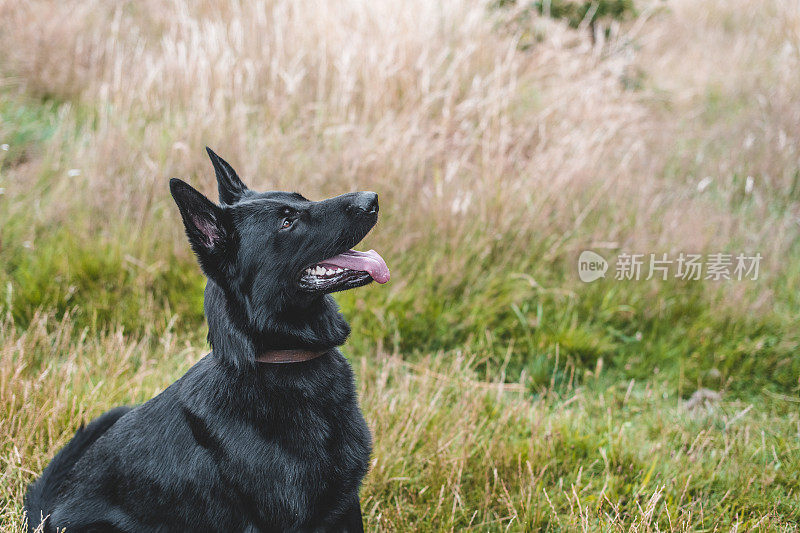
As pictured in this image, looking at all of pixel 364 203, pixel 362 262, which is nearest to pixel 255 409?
pixel 362 262

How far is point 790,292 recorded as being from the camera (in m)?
3.98

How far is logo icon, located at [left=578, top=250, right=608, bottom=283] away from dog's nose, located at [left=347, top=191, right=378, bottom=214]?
219 cm

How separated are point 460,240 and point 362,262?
192 cm

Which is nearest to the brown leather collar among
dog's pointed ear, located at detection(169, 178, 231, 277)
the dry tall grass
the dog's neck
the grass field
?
the dog's neck

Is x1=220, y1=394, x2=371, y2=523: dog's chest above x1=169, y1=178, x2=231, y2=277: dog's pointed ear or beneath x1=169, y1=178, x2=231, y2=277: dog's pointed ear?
beneath

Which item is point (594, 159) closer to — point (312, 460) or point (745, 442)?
point (745, 442)

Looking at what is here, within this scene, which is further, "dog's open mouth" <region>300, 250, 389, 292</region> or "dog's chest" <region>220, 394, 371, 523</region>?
"dog's open mouth" <region>300, 250, 389, 292</region>

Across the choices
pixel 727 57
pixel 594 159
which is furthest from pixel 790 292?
pixel 727 57

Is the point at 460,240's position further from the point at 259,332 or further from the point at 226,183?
the point at 259,332

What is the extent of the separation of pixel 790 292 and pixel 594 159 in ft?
4.83

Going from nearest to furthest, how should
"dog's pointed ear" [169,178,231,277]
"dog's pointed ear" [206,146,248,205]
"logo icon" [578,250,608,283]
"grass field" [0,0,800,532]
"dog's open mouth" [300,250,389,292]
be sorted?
"dog's pointed ear" [169,178,231,277] < "dog's open mouth" [300,250,389,292] < "dog's pointed ear" [206,146,248,205] < "grass field" [0,0,800,532] < "logo icon" [578,250,608,283]

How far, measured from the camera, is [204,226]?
2064mm

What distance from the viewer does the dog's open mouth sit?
82.4 inches

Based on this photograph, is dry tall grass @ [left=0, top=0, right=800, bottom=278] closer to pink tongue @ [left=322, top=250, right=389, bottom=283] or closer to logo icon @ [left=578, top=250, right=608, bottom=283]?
logo icon @ [left=578, top=250, right=608, bottom=283]
